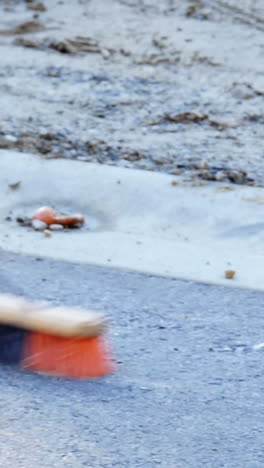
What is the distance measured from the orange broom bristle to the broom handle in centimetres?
4

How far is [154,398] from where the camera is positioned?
3607 millimetres

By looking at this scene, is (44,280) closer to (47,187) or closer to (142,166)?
(47,187)

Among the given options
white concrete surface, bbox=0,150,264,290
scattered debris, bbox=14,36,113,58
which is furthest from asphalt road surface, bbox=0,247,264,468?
scattered debris, bbox=14,36,113,58

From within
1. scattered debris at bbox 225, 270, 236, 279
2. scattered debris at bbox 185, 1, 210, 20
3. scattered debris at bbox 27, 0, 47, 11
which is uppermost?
scattered debris at bbox 185, 1, 210, 20

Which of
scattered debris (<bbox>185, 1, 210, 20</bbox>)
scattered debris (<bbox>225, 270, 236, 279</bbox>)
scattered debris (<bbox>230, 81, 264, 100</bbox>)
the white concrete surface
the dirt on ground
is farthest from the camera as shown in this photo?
scattered debris (<bbox>185, 1, 210, 20</bbox>)

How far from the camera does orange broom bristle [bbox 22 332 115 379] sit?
3443mm

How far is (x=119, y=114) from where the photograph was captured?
8531 mm

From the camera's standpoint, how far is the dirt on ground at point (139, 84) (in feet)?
24.7

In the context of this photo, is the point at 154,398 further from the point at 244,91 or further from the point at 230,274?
the point at 244,91

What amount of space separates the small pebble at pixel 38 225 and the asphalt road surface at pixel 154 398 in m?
1.34

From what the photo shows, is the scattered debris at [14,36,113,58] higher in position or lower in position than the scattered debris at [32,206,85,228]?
higher

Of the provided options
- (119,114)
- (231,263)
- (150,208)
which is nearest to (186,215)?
(150,208)

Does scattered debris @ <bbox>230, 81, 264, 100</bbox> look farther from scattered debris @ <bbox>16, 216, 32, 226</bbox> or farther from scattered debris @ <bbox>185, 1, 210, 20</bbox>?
scattered debris @ <bbox>16, 216, 32, 226</bbox>

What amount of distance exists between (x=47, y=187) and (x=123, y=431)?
12.1ft
